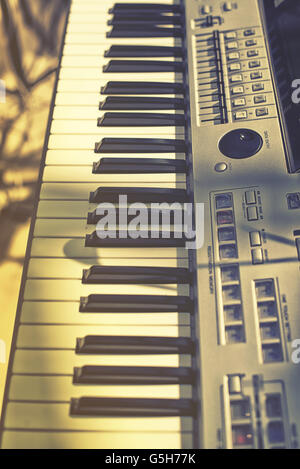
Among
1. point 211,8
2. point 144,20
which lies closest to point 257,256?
point 211,8

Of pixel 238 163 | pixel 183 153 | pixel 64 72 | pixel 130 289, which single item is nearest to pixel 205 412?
pixel 130 289

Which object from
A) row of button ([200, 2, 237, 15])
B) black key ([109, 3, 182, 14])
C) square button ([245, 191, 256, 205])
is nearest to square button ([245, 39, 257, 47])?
row of button ([200, 2, 237, 15])

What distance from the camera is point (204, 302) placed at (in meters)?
1.14

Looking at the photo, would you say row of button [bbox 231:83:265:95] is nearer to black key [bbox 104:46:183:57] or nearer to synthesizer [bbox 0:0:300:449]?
synthesizer [bbox 0:0:300:449]

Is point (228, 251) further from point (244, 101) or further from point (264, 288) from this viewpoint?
point (244, 101)

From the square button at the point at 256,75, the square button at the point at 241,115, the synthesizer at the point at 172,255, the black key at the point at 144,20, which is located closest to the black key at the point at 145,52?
the synthesizer at the point at 172,255

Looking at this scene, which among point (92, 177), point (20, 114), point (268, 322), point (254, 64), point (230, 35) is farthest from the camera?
point (20, 114)

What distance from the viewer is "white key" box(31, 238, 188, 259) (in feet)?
4.20

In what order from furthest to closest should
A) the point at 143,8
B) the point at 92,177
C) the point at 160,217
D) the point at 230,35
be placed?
the point at 143,8, the point at 230,35, the point at 92,177, the point at 160,217

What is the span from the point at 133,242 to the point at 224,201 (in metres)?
0.32

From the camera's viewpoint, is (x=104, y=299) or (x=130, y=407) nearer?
(x=130, y=407)

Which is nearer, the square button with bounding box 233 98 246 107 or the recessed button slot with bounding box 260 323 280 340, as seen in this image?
the recessed button slot with bounding box 260 323 280 340

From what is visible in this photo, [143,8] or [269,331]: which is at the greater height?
[143,8]

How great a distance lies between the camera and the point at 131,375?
110cm
